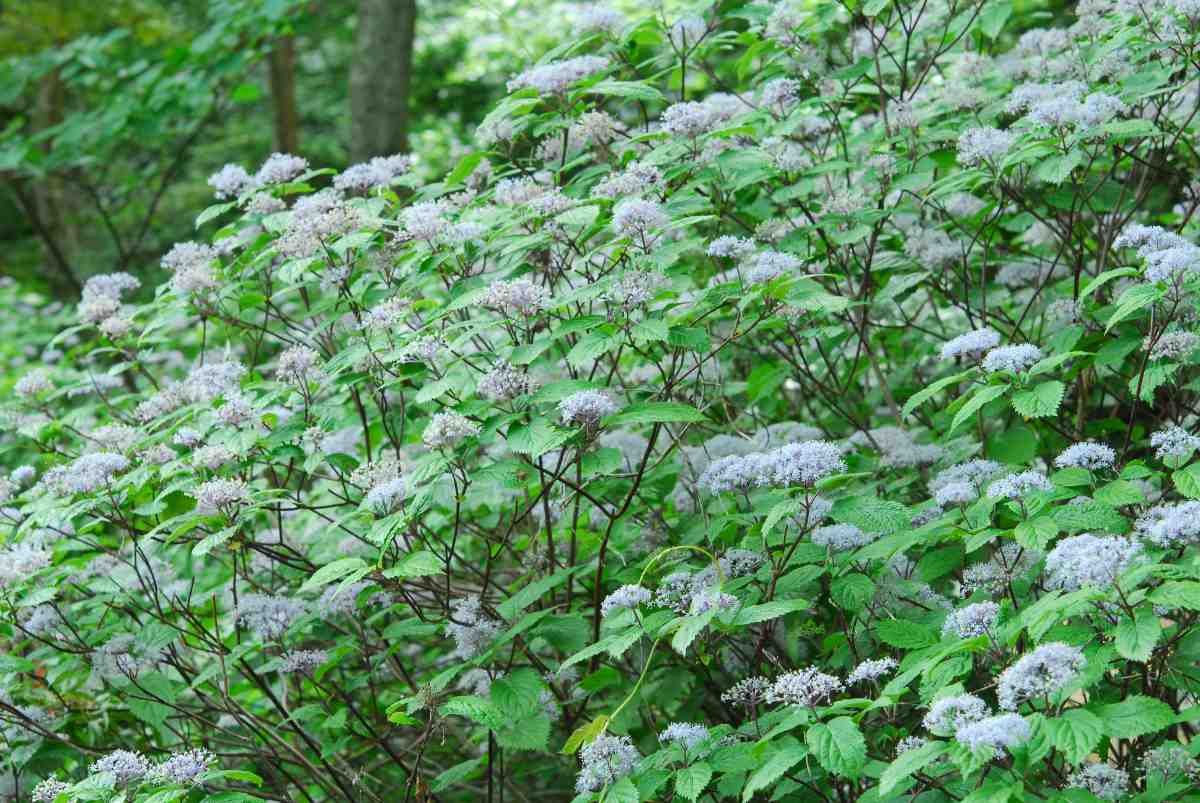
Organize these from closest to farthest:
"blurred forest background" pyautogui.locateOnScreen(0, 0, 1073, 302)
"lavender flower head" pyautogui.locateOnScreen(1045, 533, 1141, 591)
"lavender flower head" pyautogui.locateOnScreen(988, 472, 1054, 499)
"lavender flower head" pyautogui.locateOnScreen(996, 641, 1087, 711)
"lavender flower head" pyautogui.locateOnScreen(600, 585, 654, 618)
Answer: "lavender flower head" pyautogui.locateOnScreen(996, 641, 1087, 711), "lavender flower head" pyautogui.locateOnScreen(1045, 533, 1141, 591), "lavender flower head" pyautogui.locateOnScreen(988, 472, 1054, 499), "lavender flower head" pyautogui.locateOnScreen(600, 585, 654, 618), "blurred forest background" pyautogui.locateOnScreen(0, 0, 1073, 302)

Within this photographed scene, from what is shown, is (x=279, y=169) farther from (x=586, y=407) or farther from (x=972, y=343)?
(x=972, y=343)

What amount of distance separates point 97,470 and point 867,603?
2.33 meters

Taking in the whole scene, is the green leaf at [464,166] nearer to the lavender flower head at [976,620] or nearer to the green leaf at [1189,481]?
the lavender flower head at [976,620]

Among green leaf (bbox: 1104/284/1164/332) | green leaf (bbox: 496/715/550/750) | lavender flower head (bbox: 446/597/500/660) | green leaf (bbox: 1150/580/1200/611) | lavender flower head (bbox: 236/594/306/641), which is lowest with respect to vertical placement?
green leaf (bbox: 496/715/550/750)

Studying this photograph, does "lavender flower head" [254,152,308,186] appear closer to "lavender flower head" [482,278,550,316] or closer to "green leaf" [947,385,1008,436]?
"lavender flower head" [482,278,550,316]

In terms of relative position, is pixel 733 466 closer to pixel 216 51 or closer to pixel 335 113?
pixel 216 51

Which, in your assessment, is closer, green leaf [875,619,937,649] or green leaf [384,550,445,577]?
green leaf [875,619,937,649]

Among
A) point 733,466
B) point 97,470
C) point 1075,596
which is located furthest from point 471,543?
point 1075,596

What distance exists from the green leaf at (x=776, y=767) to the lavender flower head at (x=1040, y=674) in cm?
44

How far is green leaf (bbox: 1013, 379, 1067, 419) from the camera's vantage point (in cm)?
A: 279

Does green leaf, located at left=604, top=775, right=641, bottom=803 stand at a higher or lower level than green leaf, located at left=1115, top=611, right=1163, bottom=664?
lower

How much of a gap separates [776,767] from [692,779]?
24 cm

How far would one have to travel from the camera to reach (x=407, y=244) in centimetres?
386

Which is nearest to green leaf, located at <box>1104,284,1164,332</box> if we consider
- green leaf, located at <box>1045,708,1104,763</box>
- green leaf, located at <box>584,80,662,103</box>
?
green leaf, located at <box>1045,708,1104,763</box>
